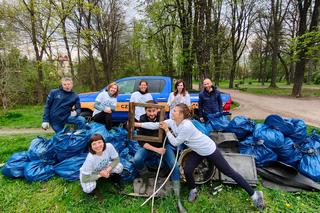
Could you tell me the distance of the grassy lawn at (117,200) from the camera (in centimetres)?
264

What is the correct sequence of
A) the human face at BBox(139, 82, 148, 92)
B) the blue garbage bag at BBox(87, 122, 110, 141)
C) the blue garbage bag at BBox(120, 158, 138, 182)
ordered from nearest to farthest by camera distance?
the blue garbage bag at BBox(120, 158, 138, 182) → the blue garbage bag at BBox(87, 122, 110, 141) → the human face at BBox(139, 82, 148, 92)

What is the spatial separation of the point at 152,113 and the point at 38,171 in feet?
7.54

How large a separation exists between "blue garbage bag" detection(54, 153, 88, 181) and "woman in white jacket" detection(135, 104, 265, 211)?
1557mm

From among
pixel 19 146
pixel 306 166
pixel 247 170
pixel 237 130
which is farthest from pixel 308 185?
pixel 19 146

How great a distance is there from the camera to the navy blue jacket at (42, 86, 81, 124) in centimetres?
382

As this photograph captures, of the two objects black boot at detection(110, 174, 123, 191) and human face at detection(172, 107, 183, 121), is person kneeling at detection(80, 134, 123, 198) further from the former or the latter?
human face at detection(172, 107, 183, 121)

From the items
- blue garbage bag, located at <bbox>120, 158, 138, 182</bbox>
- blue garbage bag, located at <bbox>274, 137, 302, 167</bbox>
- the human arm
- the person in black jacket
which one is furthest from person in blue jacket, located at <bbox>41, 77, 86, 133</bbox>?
blue garbage bag, located at <bbox>274, 137, 302, 167</bbox>

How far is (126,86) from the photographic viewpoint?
6.32 m

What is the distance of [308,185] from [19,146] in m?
6.23

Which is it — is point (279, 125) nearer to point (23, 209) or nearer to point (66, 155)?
point (66, 155)

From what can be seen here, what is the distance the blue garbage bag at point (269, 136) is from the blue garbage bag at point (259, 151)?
0.07 m

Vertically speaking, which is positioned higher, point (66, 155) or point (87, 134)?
point (87, 134)

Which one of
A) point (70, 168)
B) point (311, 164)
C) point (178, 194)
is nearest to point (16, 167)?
point (70, 168)

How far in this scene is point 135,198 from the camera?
2.87 metres
